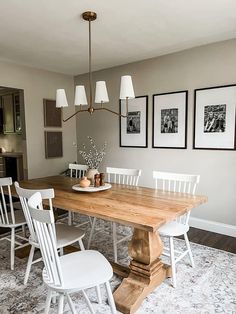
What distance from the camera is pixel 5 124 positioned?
5.57 metres

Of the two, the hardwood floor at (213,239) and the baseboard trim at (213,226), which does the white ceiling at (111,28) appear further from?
the hardwood floor at (213,239)

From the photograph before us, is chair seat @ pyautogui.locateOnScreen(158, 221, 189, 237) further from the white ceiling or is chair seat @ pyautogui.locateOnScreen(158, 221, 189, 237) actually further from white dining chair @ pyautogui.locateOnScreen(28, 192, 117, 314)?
the white ceiling

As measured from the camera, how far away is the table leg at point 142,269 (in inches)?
76.0

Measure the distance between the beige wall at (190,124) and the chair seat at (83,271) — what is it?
2.11 meters

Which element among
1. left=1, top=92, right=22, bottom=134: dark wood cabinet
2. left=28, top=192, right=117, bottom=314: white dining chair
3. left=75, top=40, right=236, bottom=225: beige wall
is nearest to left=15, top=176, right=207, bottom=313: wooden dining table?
left=28, top=192, right=117, bottom=314: white dining chair

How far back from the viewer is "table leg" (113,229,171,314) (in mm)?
1931

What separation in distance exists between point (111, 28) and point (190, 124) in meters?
1.59

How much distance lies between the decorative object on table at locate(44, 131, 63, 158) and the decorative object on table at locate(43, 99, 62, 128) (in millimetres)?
164

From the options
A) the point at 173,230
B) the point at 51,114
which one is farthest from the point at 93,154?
the point at 173,230

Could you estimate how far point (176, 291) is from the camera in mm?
2062

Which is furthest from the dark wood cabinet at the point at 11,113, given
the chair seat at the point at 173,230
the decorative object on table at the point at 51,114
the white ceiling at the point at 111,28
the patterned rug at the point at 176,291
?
the chair seat at the point at 173,230

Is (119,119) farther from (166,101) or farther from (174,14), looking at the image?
(174,14)

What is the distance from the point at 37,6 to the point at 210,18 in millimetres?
1653

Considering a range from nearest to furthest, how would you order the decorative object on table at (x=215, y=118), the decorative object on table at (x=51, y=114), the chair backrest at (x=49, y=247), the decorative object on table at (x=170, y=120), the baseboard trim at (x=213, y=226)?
the chair backrest at (x=49, y=247) → the decorative object on table at (x=215, y=118) → the baseboard trim at (x=213, y=226) → the decorative object on table at (x=170, y=120) → the decorative object on table at (x=51, y=114)
